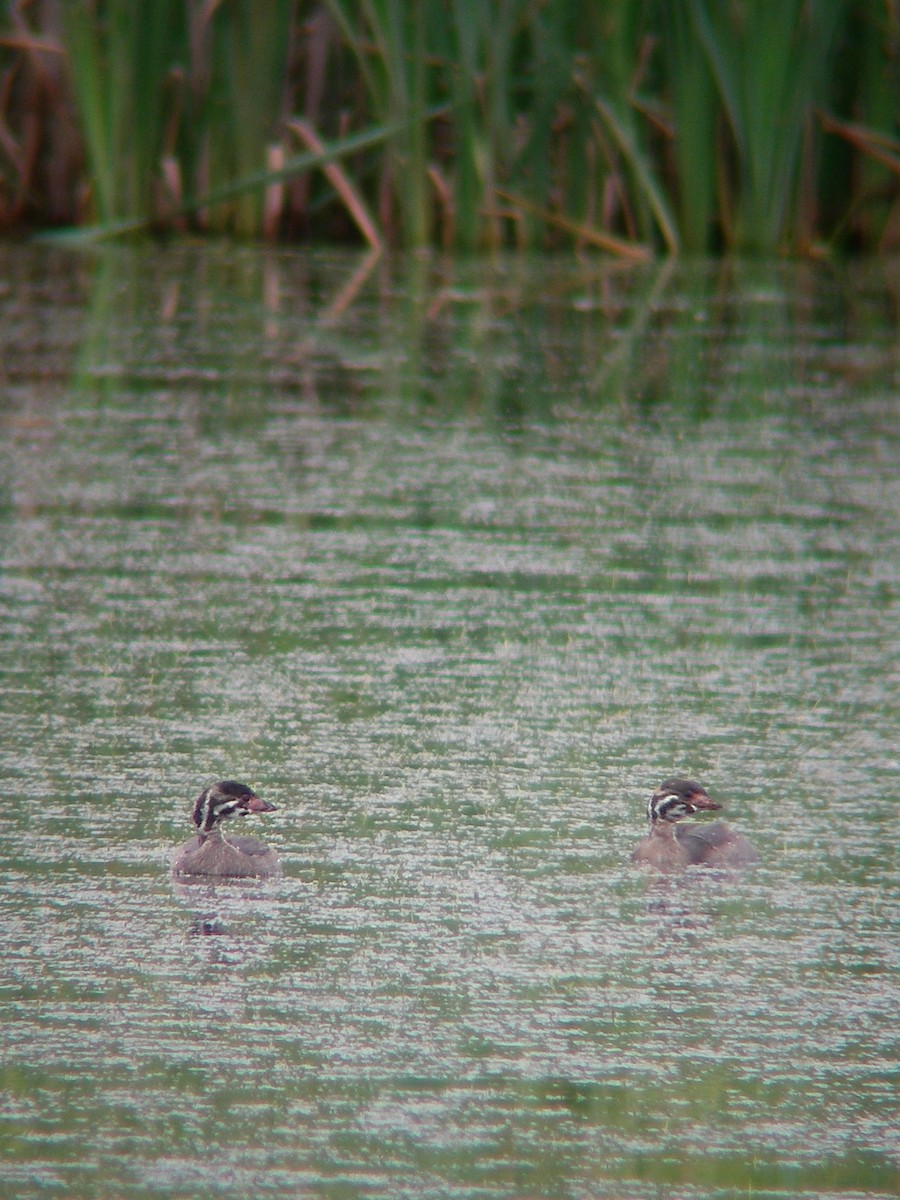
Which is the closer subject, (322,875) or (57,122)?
(322,875)

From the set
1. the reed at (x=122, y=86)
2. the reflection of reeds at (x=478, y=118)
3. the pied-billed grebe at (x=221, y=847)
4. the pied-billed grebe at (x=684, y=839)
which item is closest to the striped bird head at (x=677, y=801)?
the pied-billed grebe at (x=684, y=839)

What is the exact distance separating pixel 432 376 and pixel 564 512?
2172 millimetres

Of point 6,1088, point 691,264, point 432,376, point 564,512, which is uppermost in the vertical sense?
point 691,264

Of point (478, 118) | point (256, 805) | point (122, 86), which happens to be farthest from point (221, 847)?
point (478, 118)

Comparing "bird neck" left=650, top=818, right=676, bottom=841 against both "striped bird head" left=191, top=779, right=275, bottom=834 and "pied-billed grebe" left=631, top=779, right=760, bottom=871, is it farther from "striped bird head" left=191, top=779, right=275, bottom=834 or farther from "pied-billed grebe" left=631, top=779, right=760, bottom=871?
"striped bird head" left=191, top=779, right=275, bottom=834

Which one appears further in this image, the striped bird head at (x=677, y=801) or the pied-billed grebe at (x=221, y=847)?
the striped bird head at (x=677, y=801)

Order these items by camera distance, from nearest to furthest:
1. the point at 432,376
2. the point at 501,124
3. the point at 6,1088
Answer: the point at 6,1088
the point at 432,376
the point at 501,124

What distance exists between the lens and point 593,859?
3.49 meters

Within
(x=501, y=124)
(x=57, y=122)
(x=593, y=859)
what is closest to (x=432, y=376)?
(x=501, y=124)

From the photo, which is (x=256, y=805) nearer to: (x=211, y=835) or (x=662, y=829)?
(x=211, y=835)

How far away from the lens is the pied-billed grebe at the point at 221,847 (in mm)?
3342

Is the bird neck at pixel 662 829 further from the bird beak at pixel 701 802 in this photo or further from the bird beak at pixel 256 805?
the bird beak at pixel 256 805

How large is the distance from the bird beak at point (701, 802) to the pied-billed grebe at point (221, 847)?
0.66 metres

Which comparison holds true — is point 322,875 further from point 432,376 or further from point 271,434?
point 432,376
